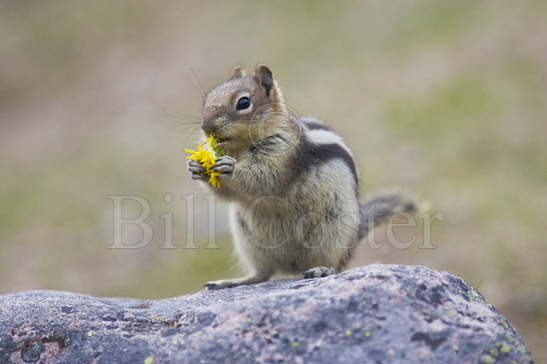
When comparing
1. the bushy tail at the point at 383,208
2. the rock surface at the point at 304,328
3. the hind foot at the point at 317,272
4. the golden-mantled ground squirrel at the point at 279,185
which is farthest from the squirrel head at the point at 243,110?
the rock surface at the point at 304,328

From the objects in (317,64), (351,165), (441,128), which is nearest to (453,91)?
(441,128)

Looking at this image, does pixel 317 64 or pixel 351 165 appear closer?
pixel 351 165

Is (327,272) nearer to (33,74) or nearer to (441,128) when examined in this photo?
(441,128)

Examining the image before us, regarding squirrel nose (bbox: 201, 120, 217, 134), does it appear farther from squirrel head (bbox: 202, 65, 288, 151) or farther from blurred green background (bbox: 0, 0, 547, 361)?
blurred green background (bbox: 0, 0, 547, 361)

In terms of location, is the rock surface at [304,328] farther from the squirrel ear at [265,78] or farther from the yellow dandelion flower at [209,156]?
the squirrel ear at [265,78]

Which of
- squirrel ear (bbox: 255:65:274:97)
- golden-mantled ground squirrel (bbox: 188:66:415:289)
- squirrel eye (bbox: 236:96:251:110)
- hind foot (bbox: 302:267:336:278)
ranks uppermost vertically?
squirrel ear (bbox: 255:65:274:97)

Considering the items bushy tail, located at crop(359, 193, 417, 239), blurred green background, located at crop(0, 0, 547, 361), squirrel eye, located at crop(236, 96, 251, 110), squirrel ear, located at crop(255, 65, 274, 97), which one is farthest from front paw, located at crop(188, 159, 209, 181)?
bushy tail, located at crop(359, 193, 417, 239)
